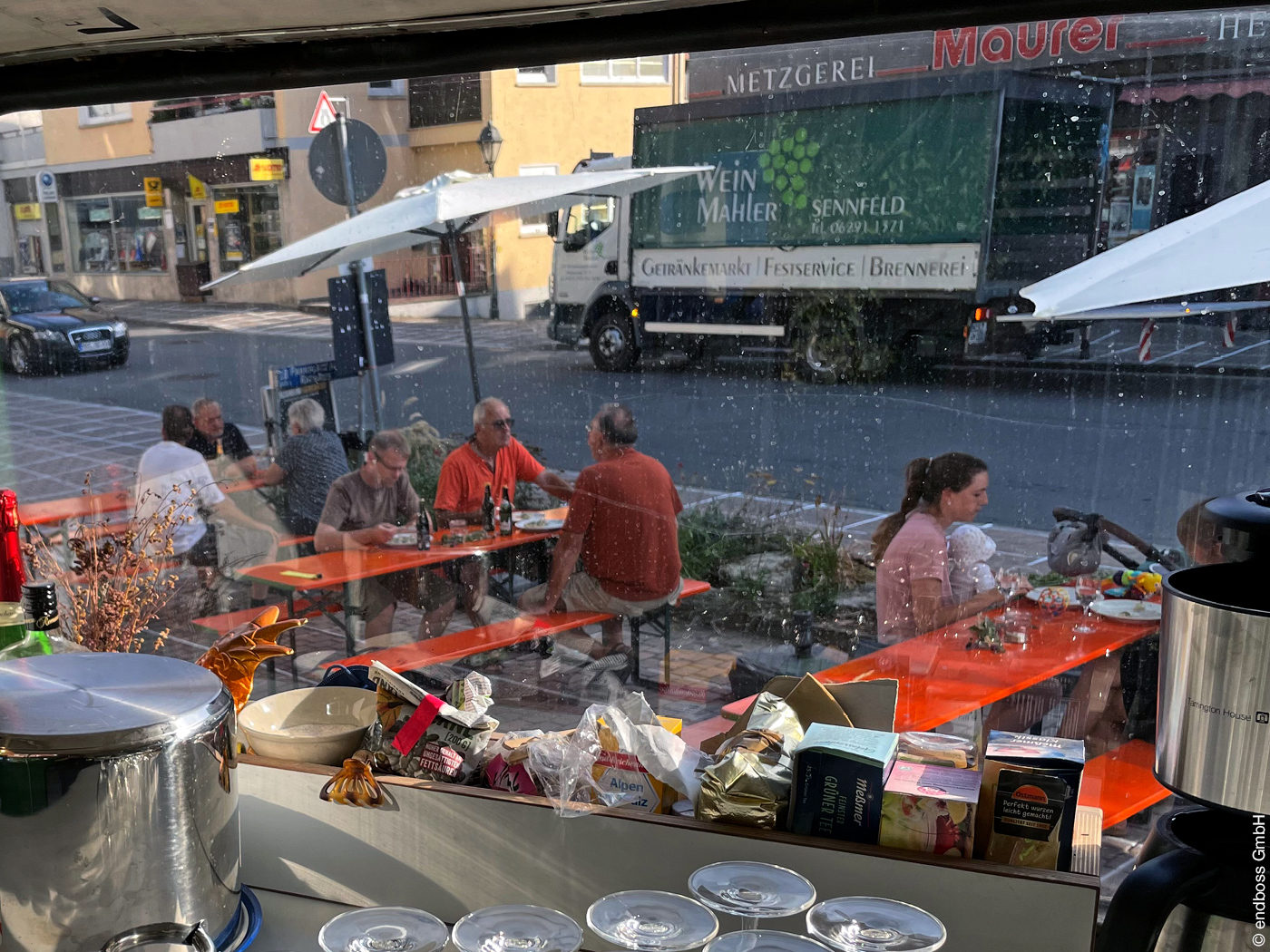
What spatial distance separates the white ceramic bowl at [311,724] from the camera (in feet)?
4.73

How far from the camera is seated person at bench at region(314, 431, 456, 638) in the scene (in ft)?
14.7

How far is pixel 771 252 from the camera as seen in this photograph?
4488mm

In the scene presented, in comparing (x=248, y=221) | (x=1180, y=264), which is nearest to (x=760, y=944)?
(x=1180, y=264)

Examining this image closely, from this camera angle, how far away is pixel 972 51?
3.94 meters

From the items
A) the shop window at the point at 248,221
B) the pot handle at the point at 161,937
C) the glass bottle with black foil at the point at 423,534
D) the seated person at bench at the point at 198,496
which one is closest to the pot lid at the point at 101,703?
the pot handle at the point at 161,937

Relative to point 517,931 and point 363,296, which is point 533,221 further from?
point 517,931

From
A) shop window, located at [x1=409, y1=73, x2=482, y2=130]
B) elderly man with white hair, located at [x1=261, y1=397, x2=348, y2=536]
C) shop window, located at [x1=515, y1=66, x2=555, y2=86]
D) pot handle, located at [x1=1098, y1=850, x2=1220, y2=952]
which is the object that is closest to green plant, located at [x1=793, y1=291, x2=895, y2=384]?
shop window, located at [x1=515, y1=66, x2=555, y2=86]

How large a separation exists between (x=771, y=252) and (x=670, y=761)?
3442 mm

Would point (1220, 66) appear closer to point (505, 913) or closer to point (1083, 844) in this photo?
point (1083, 844)

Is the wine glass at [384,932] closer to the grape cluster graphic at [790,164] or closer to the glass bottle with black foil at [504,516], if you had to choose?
the glass bottle with black foil at [504,516]

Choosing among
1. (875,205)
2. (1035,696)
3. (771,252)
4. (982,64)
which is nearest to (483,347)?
(771,252)

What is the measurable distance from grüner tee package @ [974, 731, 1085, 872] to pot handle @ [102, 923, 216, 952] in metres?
0.79

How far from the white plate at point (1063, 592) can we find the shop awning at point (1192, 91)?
63.4 inches

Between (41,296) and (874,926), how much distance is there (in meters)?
5.43
